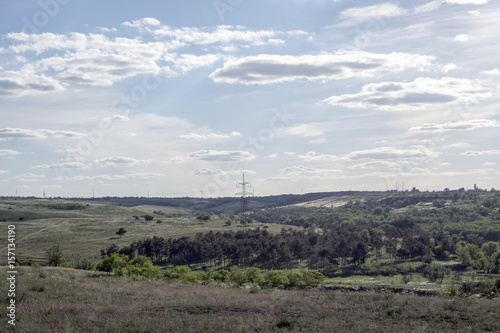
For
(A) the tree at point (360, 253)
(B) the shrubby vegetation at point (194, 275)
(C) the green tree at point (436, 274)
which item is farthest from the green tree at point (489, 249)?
(B) the shrubby vegetation at point (194, 275)

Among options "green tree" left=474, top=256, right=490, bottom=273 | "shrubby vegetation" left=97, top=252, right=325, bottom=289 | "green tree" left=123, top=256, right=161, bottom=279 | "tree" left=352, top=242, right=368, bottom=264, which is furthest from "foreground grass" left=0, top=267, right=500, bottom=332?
"tree" left=352, top=242, right=368, bottom=264

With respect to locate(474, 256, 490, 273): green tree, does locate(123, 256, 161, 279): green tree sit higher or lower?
higher

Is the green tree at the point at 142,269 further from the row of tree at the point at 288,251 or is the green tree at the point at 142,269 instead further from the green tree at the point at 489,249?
the green tree at the point at 489,249

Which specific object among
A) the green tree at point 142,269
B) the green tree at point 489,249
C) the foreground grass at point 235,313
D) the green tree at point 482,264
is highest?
the foreground grass at point 235,313

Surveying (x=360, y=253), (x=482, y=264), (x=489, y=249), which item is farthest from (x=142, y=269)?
(x=489, y=249)

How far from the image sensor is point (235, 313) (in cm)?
2181

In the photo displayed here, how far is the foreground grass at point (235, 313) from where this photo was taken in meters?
18.2

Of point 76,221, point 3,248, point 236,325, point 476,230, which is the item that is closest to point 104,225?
point 76,221

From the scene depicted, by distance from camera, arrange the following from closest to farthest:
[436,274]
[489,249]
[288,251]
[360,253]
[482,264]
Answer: [436,274]
[482,264]
[288,251]
[489,249]
[360,253]

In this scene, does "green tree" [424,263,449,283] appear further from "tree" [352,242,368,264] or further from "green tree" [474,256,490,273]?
"tree" [352,242,368,264]

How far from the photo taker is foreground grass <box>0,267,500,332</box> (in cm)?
1823

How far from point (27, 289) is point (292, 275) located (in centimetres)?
5661

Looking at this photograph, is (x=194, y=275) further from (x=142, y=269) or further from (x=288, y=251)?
(x=288, y=251)

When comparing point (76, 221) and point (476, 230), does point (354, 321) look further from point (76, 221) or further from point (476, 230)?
point (76, 221)
